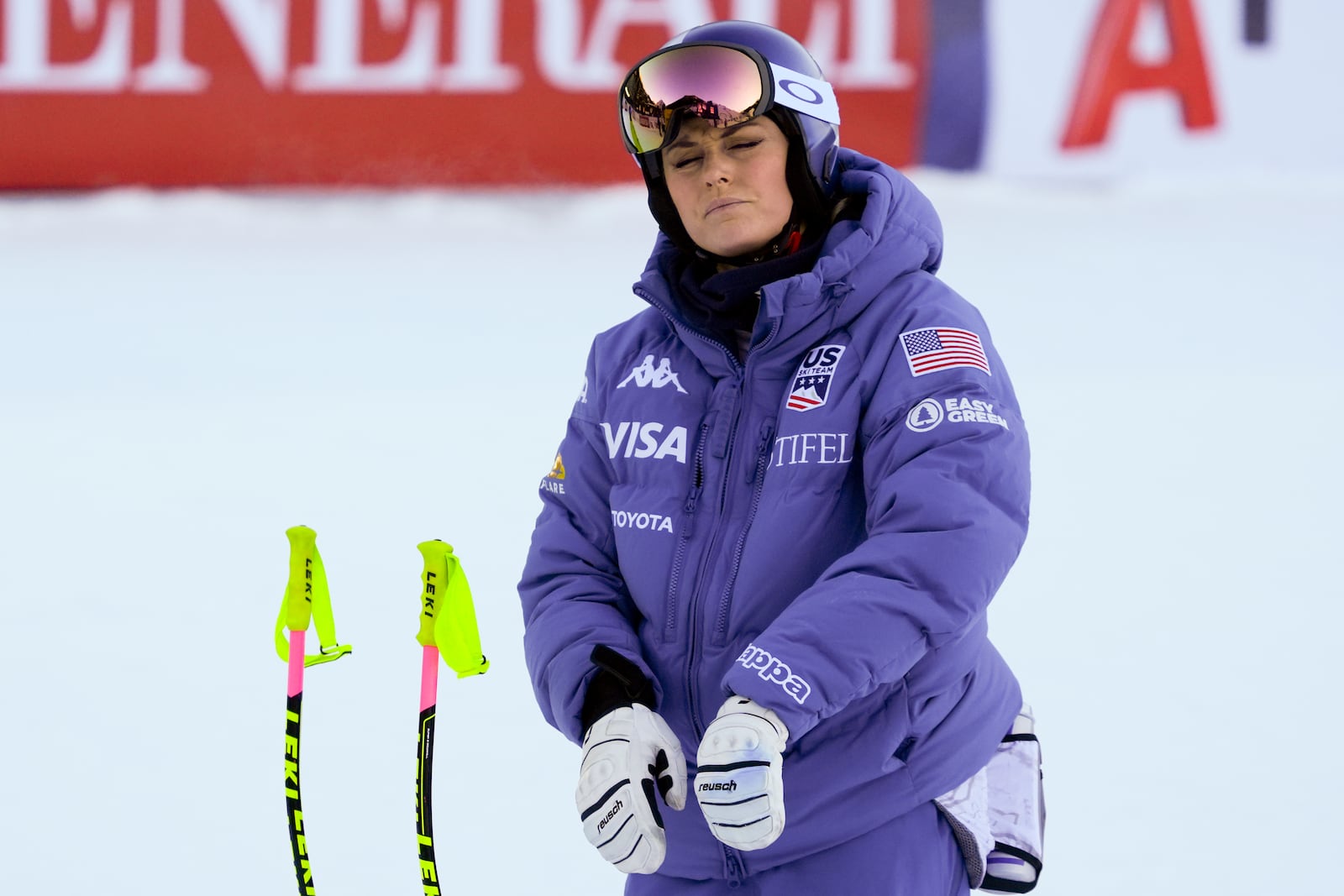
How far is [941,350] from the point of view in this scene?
4.64 ft

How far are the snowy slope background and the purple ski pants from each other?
0.96 meters

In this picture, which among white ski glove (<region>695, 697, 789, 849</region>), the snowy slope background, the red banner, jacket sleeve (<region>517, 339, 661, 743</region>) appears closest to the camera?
white ski glove (<region>695, 697, 789, 849</region>)

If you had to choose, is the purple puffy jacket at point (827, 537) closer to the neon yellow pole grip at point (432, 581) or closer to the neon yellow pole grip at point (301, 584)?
the neon yellow pole grip at point (432, 581)

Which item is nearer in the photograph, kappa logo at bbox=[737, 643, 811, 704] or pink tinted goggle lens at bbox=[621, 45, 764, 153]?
kappa logo at bbox=[737, 643, 811, 704]

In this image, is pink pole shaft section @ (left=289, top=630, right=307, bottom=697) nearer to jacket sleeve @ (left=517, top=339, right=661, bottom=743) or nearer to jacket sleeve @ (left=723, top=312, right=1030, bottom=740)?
jacket sleeve @ (left=517, top=339, right=661, bottom=743)

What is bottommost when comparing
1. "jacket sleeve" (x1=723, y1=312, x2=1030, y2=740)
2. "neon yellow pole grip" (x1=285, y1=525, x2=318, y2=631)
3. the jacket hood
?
"neon yellow pole grip" (x1=285, y1=525, x2=318, y2=631)

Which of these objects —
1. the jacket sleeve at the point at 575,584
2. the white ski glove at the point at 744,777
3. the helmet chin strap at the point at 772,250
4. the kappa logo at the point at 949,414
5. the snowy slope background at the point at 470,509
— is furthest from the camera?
the snowy slope background at the point at 470,509

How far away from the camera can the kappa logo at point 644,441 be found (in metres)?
1.48

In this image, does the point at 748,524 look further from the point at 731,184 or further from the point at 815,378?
the point at 731,184

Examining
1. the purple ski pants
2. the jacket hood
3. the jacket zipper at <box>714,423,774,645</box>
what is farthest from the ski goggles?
the purple ski pants

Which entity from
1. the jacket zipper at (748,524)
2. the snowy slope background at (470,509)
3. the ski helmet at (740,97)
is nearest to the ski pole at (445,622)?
the jacket zipper at (748,524)

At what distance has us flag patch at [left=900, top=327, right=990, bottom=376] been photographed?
1399 millimetres

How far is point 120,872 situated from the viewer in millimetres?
2385

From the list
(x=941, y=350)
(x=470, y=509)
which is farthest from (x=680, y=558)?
(x=470, y=509)
